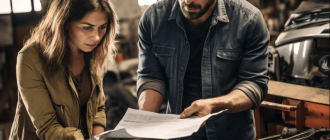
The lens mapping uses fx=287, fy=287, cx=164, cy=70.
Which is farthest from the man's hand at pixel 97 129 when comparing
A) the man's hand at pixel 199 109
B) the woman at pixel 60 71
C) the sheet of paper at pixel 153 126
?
the man's hand at pixel 199 109

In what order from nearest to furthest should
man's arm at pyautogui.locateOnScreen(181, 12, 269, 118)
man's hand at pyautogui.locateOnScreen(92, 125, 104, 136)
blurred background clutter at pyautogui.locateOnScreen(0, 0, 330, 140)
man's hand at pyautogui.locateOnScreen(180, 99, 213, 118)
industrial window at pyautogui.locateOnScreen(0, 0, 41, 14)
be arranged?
man's hand at pyautogui.locateOnScreen(180, 99, 213, 118) → man's arm at pyautogui.locateOnScreen(181, 12, 269, 118) → man's hand at pyautogui.locateOnScreen(92, 125, 104, 136) → blurred background clutter at pyautogui.locateOnScreen(0, 0, 330, 140) → industrial window at pyautogui.locateOnScreen(0, 0, 41, 14)

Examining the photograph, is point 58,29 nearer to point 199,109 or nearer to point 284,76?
point 199,109

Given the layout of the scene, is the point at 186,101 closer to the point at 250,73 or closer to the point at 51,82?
the point at 250,73

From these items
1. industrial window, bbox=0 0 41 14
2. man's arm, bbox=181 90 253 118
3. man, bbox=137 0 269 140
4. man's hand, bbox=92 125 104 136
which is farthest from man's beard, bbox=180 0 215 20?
industrial window, bbox=0 0 41 14

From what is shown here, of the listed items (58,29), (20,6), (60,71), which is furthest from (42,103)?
(20,6)

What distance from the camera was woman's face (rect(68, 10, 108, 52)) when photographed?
1253 millimetres

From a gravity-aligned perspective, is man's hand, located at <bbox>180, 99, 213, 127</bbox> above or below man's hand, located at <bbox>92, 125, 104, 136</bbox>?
above

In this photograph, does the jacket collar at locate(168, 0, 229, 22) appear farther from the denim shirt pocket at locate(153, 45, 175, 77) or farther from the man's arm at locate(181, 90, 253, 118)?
the man's arm at locate(181, 90, 253, 118)

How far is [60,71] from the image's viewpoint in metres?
1.26

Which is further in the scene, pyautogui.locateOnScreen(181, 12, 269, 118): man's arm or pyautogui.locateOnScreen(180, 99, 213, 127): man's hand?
pyautogui.locateOnScreen(181, 12, 269, 118): man's arm

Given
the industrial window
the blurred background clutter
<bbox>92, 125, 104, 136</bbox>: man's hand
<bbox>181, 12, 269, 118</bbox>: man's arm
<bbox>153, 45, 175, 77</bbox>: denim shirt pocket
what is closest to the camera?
<bbox>181, 12, 269, 118</bbox>: man's arm

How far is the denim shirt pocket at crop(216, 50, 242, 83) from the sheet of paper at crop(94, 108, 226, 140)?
0.33 m

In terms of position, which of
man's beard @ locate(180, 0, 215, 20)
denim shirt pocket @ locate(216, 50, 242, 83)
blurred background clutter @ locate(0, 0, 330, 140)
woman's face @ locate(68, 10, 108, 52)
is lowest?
blurred background clutter @ locate(0, 0, 330, 140)

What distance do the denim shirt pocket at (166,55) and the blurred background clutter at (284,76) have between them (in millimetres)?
490
